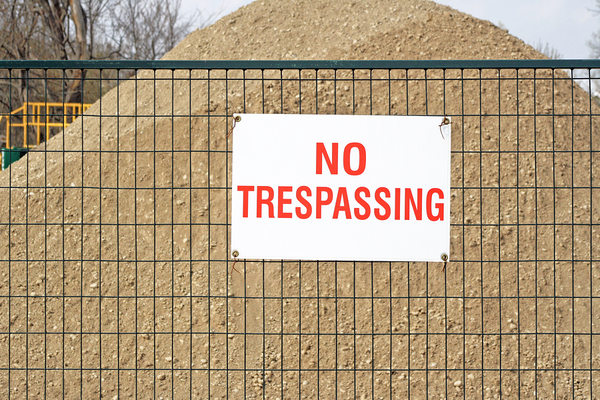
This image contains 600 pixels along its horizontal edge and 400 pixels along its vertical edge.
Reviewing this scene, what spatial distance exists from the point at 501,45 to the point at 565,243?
168 inches

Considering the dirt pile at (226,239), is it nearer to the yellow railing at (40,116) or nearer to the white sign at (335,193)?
the yellow railing at (40,116)

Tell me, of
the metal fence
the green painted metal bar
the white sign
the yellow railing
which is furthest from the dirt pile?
the white sign

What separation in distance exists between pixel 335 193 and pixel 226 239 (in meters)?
1.47

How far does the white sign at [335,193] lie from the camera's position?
3615 mm

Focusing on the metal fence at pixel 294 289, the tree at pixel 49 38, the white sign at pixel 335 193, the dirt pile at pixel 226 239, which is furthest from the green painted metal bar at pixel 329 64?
the tree at pixel 49 38

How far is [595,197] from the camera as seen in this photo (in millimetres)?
7605

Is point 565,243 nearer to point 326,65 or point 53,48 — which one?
point 326,65

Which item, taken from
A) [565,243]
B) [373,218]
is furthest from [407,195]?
[565,243]

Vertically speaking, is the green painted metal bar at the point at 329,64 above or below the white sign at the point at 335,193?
above

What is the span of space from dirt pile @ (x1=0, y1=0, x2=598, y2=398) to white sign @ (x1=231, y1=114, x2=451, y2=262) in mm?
767

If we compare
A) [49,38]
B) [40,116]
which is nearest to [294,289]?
[40,116]

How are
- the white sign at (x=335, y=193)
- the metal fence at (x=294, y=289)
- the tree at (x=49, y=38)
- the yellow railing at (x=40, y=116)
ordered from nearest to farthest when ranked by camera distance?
the white sign at (x=335, y=193), the yellow railing at (x=40, y=116), the metal fence at (x=294, y=289), the tree at (x=49, y=38)

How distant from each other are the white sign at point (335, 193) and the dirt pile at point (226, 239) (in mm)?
767

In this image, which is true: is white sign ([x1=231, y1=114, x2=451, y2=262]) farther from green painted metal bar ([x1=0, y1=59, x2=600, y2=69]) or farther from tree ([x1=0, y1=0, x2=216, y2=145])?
tree ([x1=0, y1=0, x2=216, y2=145])
